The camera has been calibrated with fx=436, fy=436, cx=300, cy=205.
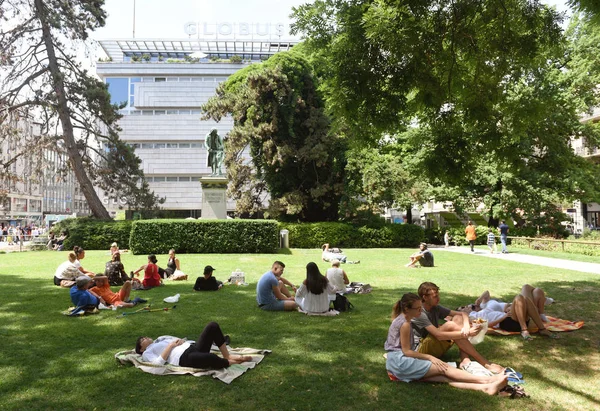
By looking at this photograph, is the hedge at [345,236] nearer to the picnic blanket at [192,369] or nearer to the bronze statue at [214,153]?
the bronze statue at [214,153]

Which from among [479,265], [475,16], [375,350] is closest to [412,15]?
[475,16]

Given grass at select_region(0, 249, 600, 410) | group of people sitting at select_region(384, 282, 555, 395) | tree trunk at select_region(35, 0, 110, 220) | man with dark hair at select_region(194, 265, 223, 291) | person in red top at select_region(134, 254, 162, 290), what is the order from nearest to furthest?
grass at select_region(0, 249, 600, 410) → group of people sitting at select_region(384, 282, 555, 395) → man with dark hair at select_region(194, 265, 223, 291) → person in red top at select_region(134, 254, 162, 290) → tree trunk at select_region(35, 0, 110, 220)

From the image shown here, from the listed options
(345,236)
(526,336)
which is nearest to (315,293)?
(526,336)

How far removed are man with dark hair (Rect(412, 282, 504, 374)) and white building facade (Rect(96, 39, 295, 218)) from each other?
5282cm

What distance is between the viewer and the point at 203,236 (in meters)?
21.4

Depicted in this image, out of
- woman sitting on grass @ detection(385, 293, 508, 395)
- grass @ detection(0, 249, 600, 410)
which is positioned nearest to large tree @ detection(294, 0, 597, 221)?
grass @ detection(0, 249, 600, 410)

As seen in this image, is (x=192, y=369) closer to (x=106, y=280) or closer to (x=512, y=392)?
(x=512, y=392)

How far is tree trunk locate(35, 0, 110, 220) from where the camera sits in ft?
80.2

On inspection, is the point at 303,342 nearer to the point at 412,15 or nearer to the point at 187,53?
the point at 412,15

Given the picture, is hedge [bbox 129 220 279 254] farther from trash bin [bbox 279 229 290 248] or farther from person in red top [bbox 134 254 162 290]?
person in red top [bbox 134 254 162 290]

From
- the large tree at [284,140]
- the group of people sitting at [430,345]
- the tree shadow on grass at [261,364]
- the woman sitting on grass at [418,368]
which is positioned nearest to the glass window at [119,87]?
the large tree at [284,140]

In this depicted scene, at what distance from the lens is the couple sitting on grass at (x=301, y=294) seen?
7918 mm

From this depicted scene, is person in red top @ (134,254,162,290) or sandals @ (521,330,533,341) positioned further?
person in red top @ (134,254,162,290)

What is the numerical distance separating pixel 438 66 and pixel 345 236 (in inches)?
793
